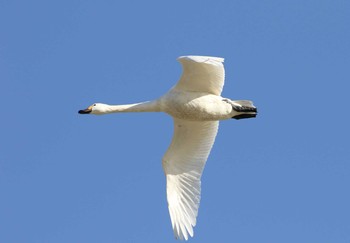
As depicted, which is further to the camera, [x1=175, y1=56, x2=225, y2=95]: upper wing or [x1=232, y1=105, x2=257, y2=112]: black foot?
[x1=232, y1=105, x2=257, y2=112]: black foot

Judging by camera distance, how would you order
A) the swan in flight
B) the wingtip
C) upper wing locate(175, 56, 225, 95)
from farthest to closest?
the swan in flight
upper wing locate(175, 56, 225, 95)
the wingtip

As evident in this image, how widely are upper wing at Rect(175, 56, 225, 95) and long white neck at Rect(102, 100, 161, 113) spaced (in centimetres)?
64

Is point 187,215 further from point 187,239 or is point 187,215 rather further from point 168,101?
point 168,101

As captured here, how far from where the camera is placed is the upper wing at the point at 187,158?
24359 mm

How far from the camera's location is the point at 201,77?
23.4 m

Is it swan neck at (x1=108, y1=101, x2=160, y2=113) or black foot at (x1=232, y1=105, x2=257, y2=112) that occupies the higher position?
black foot at (x1=232, y1=105, x2=257, y2=112)

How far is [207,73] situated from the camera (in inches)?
918

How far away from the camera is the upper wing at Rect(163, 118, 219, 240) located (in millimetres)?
24359

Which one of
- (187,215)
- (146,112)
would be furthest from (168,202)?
(146,112)

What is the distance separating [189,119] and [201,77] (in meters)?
1.03

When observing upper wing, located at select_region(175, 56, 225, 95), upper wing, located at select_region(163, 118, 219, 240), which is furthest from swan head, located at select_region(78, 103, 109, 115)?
upper wing, located at select_region(175, 56, 225, 95)

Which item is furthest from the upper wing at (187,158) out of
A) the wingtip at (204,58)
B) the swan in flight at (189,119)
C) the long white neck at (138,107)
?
the wingtip at (204,58)

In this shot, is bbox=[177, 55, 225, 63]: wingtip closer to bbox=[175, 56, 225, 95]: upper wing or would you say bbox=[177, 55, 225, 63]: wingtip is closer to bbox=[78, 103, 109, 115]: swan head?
bbox=[175, 56, 225, 95]: upper wing

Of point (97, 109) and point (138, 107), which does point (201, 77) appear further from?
point (97, 109)
